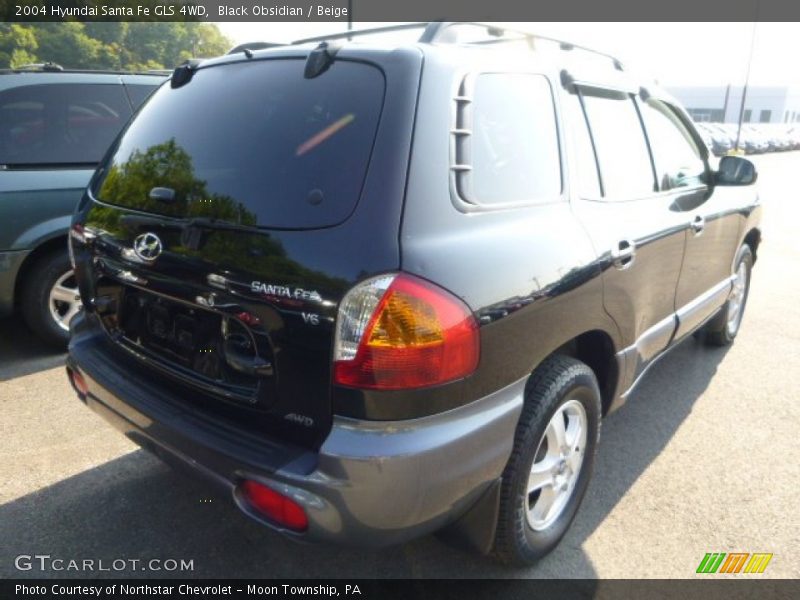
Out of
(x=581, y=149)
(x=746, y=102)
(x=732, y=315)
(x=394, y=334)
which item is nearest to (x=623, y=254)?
(x=581, y=149)

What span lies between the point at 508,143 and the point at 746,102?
101 meters

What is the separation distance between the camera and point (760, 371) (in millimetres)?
4355

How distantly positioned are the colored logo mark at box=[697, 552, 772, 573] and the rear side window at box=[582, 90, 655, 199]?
1.52m

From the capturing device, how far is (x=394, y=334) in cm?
167

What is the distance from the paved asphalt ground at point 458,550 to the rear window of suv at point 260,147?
0.92 metres

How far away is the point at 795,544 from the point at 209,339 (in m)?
2.50

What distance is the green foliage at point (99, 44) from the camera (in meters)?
49.5

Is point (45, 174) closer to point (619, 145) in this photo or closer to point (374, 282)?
point (374, 282)

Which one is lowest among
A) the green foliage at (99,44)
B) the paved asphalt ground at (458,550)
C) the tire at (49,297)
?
the paved asphalt ground at (458,550)

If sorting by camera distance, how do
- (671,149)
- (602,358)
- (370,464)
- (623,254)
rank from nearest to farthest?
(370,464) < (623,254) < (602,358) < (671,149)

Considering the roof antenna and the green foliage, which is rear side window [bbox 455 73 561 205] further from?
the green foliage

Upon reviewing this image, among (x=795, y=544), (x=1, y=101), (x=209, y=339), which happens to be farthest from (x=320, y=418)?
(x=1, y=101)

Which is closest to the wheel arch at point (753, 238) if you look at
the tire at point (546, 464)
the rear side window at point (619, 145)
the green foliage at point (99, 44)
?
the rear side window at point (619, 145)

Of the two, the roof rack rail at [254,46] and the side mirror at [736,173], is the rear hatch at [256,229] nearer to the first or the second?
the roof rack rail at [254,46]
